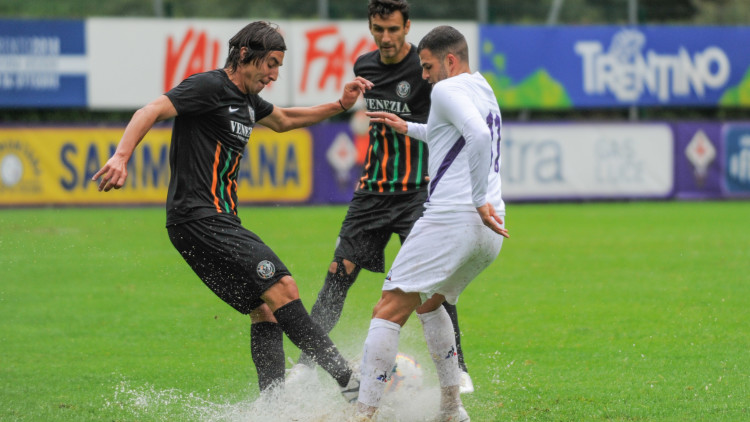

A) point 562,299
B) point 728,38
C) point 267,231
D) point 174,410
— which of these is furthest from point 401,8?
point 728,38

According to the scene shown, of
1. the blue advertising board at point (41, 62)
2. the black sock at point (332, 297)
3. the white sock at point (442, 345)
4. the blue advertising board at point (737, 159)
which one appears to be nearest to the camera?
the white sock at point (442, 345)

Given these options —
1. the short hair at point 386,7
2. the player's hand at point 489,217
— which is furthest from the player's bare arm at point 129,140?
the short hair at point 386,7

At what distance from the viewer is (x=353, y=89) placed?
637 centimetres

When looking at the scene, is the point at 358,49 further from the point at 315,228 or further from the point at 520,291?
the point at 520,291

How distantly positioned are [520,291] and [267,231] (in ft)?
20.4

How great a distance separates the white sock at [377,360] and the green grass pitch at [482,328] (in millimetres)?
671

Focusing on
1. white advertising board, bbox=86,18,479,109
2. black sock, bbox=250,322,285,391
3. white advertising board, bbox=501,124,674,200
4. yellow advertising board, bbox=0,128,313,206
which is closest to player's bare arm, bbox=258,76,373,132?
black sock, bbox=250,322,285,391

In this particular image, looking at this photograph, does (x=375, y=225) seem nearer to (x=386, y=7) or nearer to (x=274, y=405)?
(x=386, y=7)

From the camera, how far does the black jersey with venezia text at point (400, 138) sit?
6734mm

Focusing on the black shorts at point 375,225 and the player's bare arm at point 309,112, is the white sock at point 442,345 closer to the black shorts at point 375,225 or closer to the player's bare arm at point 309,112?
the black shorts at point 375,225

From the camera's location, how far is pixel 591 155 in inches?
824

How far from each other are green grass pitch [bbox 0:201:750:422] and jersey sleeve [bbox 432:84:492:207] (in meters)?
1.41

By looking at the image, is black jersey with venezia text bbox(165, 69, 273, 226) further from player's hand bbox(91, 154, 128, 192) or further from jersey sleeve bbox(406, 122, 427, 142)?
jersey sleeve bbox(406, 122, 427, 142)

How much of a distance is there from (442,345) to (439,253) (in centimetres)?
68
